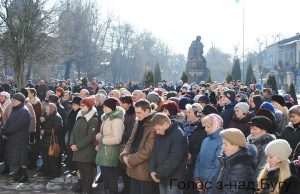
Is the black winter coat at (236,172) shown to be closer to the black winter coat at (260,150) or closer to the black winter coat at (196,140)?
the black winter coat at (260,150)

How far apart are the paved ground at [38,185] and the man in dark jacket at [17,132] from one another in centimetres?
35

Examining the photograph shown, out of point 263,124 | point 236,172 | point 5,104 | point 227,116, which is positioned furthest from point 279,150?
point 5,104

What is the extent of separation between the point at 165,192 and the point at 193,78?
2616 cm

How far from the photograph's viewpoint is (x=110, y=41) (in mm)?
67625

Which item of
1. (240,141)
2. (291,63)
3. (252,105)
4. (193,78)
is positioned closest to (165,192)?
(240,141)

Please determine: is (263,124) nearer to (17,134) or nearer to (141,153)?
(141,153)

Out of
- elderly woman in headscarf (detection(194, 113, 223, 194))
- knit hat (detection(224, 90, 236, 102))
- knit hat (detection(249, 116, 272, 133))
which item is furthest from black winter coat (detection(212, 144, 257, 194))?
knit hat (detection(224, 90, 236, 102))

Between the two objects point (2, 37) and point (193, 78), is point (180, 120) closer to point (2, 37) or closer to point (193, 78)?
point (2, 37)

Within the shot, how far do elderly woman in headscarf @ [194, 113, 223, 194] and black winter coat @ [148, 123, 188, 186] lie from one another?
23cm

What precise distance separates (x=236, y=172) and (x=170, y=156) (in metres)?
1.56

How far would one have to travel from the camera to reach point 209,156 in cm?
668

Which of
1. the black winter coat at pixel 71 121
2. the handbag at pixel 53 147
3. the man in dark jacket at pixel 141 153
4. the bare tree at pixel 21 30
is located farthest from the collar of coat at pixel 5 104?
the bare tree at pixel 21 30

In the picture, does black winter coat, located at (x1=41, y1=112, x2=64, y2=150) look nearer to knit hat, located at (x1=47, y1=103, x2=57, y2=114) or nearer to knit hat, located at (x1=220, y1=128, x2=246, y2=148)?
knit hat, located at (x1=47, y1=103, x2=57, y2=114)

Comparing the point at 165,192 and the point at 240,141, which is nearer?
the point at 240,141
